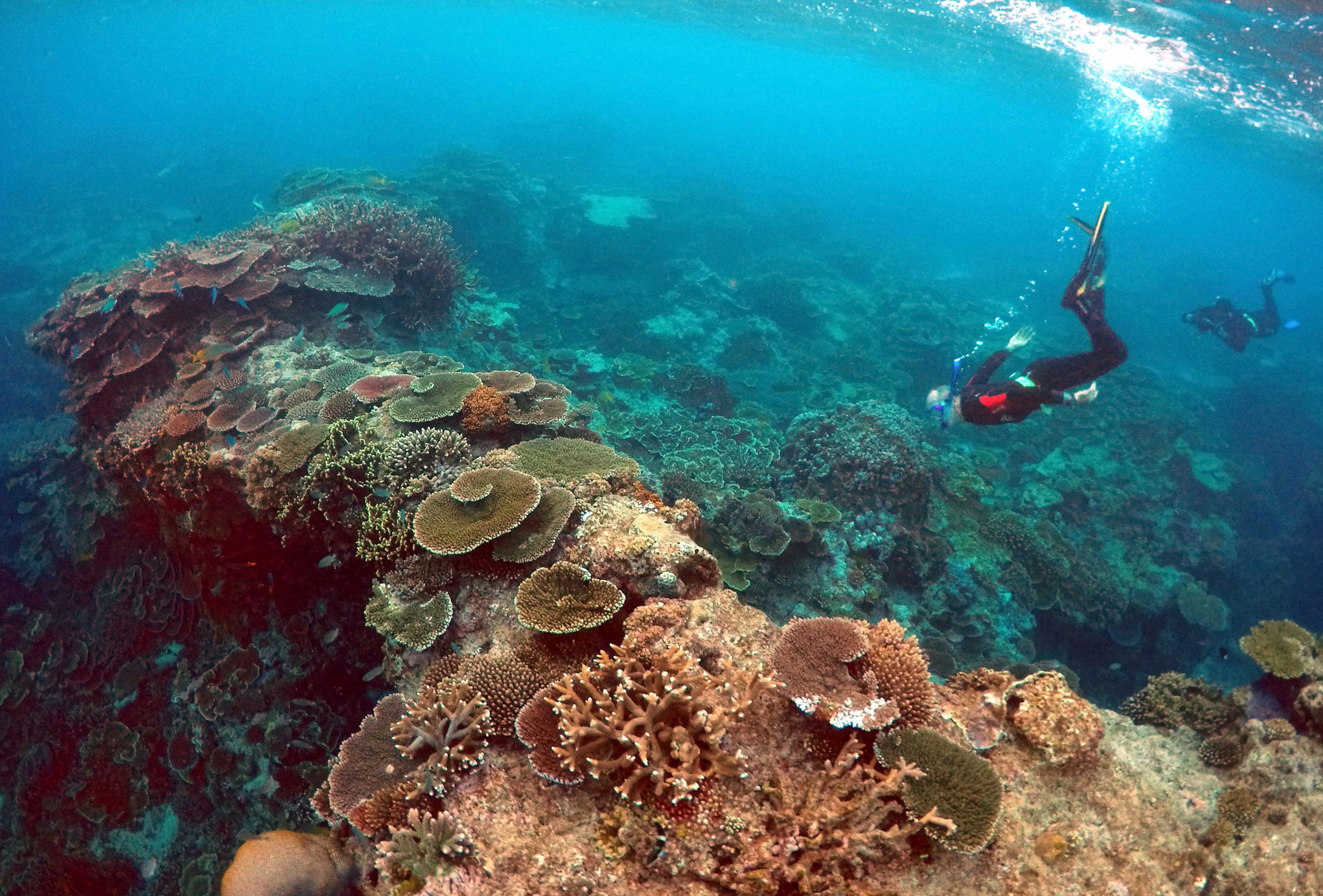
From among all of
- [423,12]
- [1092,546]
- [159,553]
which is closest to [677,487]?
[159,553]

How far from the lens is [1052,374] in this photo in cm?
888

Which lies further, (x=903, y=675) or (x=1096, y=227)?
(x=1096, y=227)

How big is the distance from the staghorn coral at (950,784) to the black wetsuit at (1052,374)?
593 centimetres

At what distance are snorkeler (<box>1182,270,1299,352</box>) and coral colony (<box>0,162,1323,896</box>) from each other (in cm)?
616

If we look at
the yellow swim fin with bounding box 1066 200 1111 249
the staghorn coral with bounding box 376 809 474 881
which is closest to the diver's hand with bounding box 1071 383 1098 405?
the yellow swim fin with bounding box 1066 200 1111 249

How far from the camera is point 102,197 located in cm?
3512

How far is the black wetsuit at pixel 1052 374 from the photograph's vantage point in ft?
26.0

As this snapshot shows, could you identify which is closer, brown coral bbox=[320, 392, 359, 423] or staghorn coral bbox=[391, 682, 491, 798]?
staghorn coral bbox=[391, 682, 491, 798]

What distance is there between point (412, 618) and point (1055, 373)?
31.6ft

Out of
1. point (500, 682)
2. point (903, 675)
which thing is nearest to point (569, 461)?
point (500, 682)

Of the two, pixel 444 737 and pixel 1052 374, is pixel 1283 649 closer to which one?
pixel 1052 374

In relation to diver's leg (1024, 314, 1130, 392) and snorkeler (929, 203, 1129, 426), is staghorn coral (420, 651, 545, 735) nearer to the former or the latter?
snorkeler (929, 203, 1129, 426)

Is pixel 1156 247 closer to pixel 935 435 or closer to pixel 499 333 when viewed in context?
pixel 935 435

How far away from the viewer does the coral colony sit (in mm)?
3160
